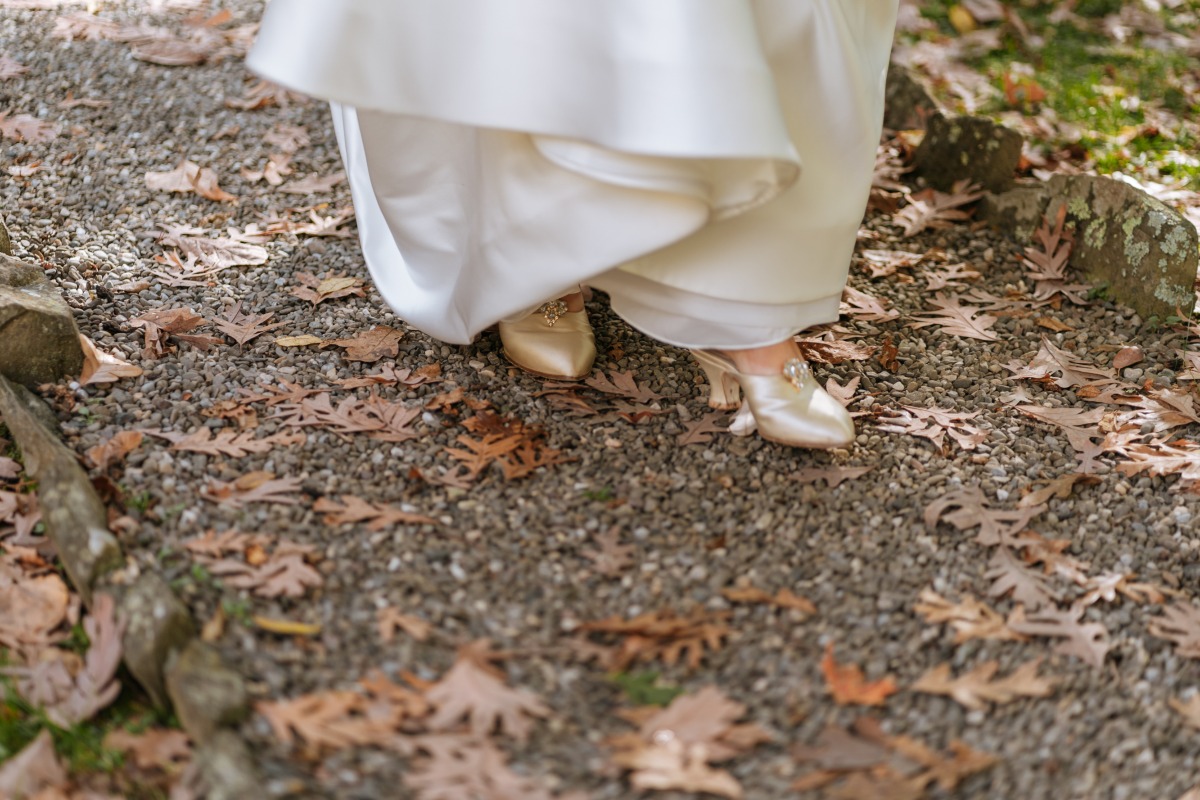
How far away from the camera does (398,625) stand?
2178mm

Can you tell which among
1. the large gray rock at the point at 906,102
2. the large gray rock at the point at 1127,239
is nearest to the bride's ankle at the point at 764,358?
the large gray rock at the point at 1127,239

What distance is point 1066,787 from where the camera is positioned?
2.03m

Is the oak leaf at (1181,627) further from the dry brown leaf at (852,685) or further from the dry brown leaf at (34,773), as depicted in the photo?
the dry brown leaf at (34,773)

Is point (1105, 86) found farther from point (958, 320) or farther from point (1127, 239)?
point (958, 320)

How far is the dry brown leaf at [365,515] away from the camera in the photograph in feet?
7.95

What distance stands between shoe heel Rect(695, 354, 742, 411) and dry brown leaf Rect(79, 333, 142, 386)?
4.60 feet

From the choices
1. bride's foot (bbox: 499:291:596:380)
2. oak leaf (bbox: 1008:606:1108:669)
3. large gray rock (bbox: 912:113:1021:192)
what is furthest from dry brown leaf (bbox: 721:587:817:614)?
large gray rock (bbox: 912:113:1021:192)

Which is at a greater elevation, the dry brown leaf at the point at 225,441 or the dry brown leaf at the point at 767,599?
the dry brown leaf at the point at 225,441

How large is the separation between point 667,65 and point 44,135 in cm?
282

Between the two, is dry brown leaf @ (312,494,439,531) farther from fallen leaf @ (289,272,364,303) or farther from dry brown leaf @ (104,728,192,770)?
fallen leaf @ (289,272,364,303)

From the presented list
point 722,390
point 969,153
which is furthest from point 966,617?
point 969,153

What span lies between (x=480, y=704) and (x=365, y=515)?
0.59 metres

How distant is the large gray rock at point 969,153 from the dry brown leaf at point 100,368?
2.83m

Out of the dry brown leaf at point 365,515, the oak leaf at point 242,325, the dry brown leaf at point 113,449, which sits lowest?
the dry brown leaf at point 365,515
